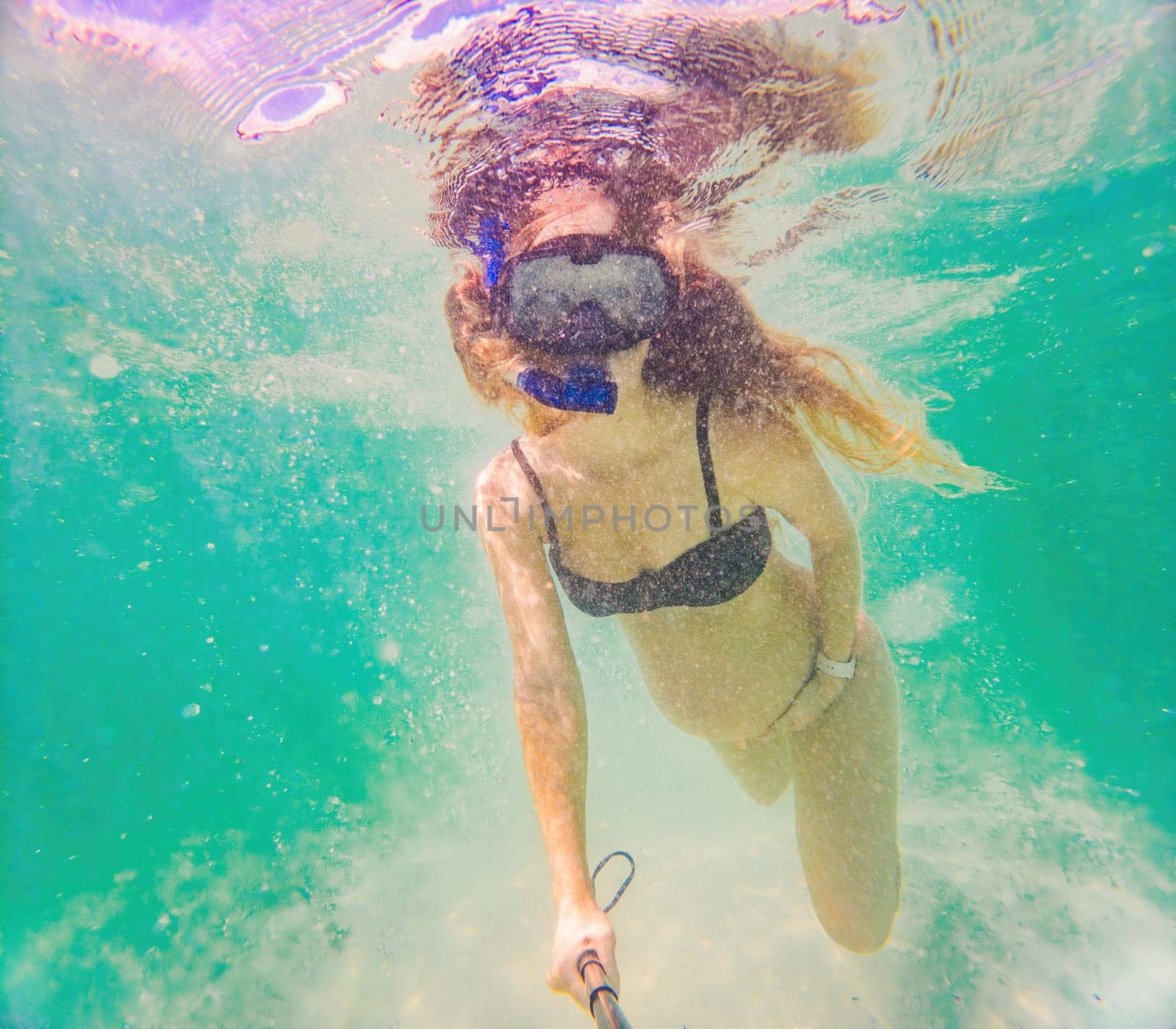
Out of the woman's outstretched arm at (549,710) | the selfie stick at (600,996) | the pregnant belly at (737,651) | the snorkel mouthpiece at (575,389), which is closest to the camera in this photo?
the selfie stick at (600,996)

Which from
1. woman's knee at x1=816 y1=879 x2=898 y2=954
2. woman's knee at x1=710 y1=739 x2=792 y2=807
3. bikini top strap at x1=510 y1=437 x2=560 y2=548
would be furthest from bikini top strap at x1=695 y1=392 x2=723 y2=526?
woman's knee at x1=816 y1=879 x2=898 y2=954

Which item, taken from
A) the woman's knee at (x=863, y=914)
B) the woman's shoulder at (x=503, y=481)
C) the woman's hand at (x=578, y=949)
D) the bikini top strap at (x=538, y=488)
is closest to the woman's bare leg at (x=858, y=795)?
the woman's knee at (x=863, y=914)

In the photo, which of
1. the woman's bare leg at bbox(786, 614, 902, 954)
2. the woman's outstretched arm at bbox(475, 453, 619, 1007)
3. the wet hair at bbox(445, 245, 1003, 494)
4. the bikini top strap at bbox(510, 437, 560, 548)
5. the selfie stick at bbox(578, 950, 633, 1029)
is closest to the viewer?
the selfie stick at bbox(578, 950, 633, 1029)

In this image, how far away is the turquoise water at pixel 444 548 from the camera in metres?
6.60

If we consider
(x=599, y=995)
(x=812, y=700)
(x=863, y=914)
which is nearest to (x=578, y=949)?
(x=599, y=995)

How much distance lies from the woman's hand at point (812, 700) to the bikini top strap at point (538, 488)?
1.68 meters

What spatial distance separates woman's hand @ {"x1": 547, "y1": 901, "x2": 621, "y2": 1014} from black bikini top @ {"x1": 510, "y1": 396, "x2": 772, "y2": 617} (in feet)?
4.46

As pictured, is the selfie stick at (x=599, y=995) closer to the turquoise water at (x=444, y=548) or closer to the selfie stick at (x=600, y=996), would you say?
the selfie stick at (x=600, y=996)

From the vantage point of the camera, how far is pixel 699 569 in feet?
8.54

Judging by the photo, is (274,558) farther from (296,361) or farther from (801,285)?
(801,285)

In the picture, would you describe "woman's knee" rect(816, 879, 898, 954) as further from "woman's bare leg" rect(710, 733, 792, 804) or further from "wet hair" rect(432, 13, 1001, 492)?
"wet hair" rect(432, 13, 1001, 492)

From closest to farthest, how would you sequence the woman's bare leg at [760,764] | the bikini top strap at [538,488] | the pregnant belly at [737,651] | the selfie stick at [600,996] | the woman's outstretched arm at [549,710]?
the selfie stick at [600,996] → the woman's outstretched arm at [549,710] → the bikini top strap at [538,488] → the pregnant belly at [737,651] → the woman's bare leg at [760,764]

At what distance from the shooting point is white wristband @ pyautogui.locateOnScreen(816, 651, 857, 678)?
2.92m

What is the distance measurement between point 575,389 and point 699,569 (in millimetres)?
1070
